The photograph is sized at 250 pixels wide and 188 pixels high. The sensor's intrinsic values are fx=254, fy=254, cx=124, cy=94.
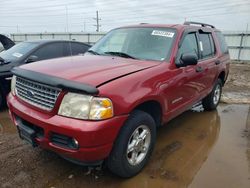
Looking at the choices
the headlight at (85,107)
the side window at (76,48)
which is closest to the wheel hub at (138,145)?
the headlight at (85,107)

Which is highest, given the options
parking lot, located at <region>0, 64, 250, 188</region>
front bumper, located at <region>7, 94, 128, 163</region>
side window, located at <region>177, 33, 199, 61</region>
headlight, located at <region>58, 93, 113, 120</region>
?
side window, located at <region>177, 33, 199, 61</region>

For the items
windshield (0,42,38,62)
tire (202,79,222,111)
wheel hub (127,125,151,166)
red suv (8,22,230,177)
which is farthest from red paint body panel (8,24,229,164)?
windshield (0,42,38,62)

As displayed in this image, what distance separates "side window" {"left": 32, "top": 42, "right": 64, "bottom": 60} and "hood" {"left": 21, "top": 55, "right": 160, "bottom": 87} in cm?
292

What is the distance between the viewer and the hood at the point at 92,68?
2680 millimetres

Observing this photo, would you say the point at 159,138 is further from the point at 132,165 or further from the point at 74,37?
the point at 74,37

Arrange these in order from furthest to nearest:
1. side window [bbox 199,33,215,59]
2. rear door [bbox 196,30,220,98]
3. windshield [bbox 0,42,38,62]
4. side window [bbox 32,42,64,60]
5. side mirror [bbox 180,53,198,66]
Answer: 1. side window [bbox 32,42,64,60]
2. windshield [bbox 0,42,38,62]
3. side window [bbox 199,33,215,59]
4. rear door [bbox 196,30,220,98]
5. side mirror [bbox 180,53,198,66]

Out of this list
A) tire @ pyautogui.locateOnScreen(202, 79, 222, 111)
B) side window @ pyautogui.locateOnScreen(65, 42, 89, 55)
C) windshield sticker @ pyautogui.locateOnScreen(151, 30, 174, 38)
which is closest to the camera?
windshield sticker @ pyautogui.locateOnScreen(151, 30, 174, 38)

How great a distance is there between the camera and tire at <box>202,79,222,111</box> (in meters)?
5.71

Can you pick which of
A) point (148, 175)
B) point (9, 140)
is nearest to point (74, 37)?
point (9, 140)

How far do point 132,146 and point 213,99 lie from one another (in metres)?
3.46

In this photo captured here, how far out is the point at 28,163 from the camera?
333 cm

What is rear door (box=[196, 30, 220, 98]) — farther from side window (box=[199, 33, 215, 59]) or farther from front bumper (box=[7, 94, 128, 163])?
front bumper (box=[7, 94, 128, 163])

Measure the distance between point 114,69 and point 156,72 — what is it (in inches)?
22.4

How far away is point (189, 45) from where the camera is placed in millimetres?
4238
